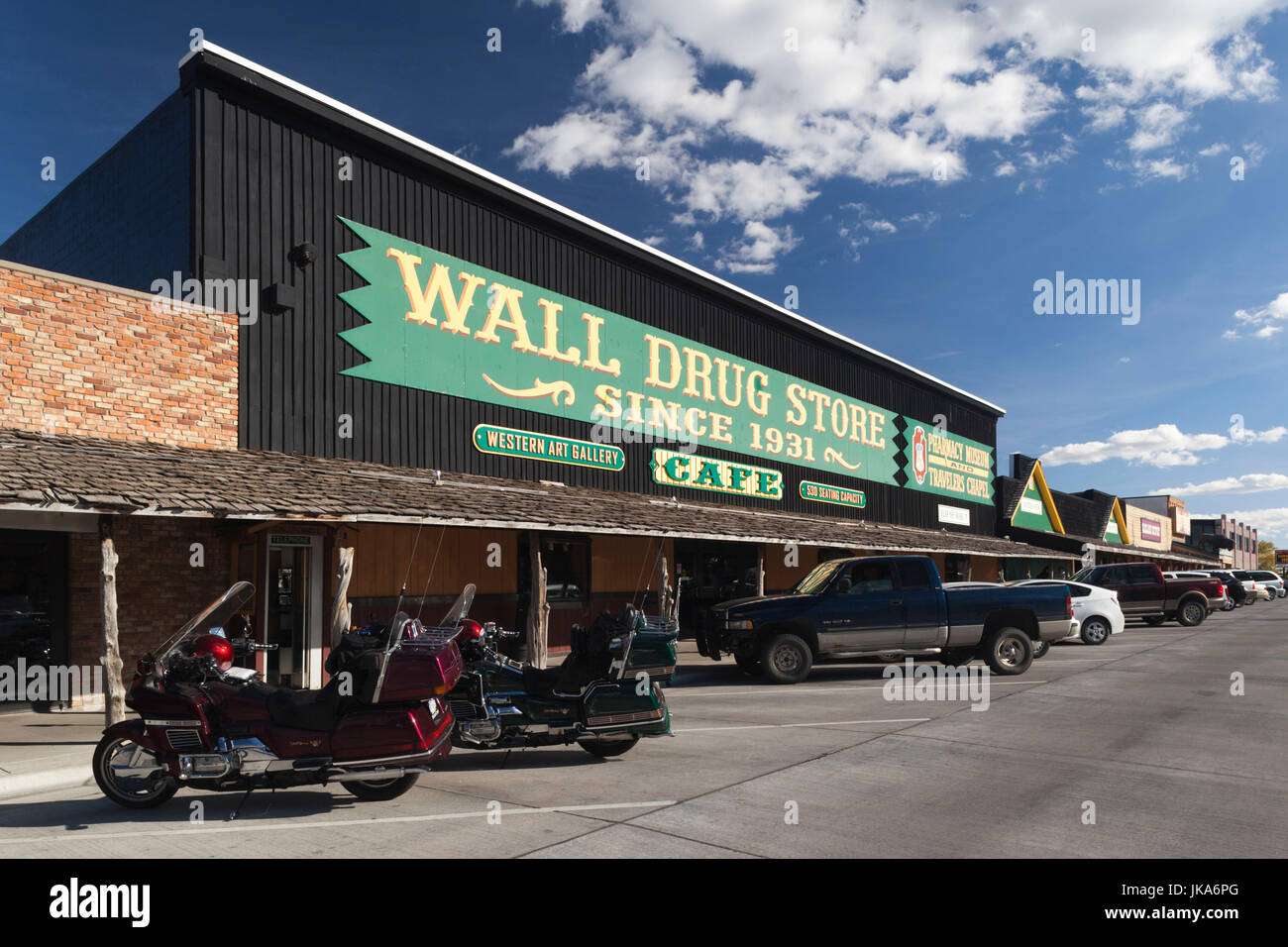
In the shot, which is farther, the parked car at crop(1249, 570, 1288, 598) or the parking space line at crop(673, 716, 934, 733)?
the parked car at crop(1249, 570, 1288, 598)

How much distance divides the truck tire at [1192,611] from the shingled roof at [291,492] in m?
17.4

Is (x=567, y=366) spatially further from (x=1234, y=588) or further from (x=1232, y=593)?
(x=1234, y=588)

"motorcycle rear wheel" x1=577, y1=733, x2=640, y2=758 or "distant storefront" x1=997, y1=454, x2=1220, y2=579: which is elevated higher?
"distant storefront" x1=997, y1=454, x2=1220, y2=579

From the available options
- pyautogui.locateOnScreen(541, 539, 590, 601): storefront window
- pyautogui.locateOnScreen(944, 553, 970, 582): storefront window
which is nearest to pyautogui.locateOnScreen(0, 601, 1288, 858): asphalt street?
pyautogui.locateOnScreen(541, 539, 590, 601): storefront window

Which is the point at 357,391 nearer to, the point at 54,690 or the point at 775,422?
the point at 54,690

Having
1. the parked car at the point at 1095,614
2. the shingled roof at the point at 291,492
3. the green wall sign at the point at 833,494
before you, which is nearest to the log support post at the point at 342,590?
the shingled roof at the point at 291,492

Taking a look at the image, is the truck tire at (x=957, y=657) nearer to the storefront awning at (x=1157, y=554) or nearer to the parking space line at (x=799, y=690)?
the parking space line at (x=799, y=690)

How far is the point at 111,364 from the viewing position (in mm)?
12188

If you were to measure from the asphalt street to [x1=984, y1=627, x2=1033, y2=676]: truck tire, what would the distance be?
3459mm

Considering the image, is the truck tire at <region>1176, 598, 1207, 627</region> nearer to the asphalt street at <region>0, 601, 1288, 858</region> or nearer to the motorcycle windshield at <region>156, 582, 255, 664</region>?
the asphalt street at <region>0, 601, 1288, 858</region>

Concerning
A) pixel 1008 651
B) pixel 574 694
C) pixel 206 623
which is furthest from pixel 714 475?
pixel 206 623

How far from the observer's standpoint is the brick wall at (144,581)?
11.8 m

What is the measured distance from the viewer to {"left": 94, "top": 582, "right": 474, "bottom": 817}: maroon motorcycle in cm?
688

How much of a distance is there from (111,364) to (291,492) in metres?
3.16
